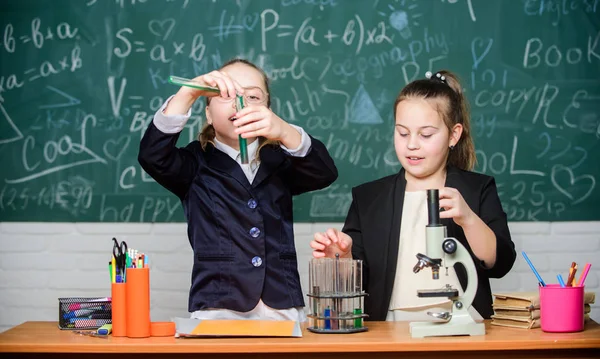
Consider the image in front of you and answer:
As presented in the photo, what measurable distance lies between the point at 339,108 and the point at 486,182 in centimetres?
138

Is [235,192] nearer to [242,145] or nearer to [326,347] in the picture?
[242,145]

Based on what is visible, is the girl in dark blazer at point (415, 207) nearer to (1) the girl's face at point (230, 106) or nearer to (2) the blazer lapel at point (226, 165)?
(2) the blazer lapel at point (226, 165)

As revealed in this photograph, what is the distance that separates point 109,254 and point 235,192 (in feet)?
5.18

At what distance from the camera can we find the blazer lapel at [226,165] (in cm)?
225

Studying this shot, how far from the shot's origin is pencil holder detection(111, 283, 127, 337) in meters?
1.85

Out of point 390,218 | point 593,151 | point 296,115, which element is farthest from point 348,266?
point 593,151

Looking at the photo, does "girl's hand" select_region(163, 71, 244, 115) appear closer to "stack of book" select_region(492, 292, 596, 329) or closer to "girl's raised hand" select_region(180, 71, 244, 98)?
"girl's raised hand" select_region(180, 71, 244, 98)

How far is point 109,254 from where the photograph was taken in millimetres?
3645

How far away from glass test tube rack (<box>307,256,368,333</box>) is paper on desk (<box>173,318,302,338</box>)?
65 millimetres

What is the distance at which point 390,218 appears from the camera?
234cm

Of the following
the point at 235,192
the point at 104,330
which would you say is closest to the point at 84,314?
the point at 104,330

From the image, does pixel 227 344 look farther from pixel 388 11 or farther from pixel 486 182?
pixel 388 11

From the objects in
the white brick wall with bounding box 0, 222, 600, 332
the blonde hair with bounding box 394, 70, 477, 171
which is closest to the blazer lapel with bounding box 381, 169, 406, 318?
the blonde hair with bounding box 394, 70, 477, 171

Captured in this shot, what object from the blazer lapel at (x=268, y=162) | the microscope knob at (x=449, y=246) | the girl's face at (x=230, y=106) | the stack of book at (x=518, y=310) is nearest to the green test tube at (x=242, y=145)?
the girl's face at (x=230, y=106)
